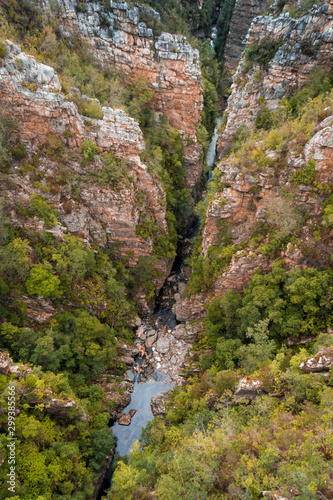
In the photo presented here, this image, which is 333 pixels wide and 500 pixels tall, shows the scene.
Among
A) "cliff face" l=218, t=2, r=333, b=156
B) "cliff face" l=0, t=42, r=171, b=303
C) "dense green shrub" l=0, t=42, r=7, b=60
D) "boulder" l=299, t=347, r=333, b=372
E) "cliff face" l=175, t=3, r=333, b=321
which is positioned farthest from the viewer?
"cliff face" l=218, t=2, r=333, b=156

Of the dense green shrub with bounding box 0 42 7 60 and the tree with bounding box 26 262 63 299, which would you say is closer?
the dense green shrub with bounding box 0 42 7 60

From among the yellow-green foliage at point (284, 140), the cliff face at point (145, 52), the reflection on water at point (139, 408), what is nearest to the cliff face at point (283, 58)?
the yellow-green foliage at point (284, 140)

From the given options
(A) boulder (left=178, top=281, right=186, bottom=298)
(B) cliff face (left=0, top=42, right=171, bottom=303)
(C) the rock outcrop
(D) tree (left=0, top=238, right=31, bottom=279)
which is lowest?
(A) boulder (left=178, top=281, right=186, bottom=298)

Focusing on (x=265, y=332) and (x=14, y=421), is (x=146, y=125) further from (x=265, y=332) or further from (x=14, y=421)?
(x=14, y=421)

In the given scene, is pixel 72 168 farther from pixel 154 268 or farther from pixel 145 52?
pixel 145 52

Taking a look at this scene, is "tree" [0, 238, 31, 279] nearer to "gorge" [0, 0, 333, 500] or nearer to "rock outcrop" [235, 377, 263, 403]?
"gorge" [0, 0, 333, 500]

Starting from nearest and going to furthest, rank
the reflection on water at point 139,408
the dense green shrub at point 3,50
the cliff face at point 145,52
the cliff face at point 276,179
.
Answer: the cliff face at point 276,179 < the dense green shrub at point 3,50 < the reflection on water at point 139,408 < the cliff face at point 145,52

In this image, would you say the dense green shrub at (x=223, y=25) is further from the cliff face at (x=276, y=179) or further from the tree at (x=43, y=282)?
the tree at (x=43, y=282)

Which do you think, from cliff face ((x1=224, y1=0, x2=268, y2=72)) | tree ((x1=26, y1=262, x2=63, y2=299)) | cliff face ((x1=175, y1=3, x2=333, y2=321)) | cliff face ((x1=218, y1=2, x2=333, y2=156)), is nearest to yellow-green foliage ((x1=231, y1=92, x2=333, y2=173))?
cliff face ((x1=175, y1=3, x2=333, y2=321))

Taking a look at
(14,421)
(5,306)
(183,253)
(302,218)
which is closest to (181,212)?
(183,253)
